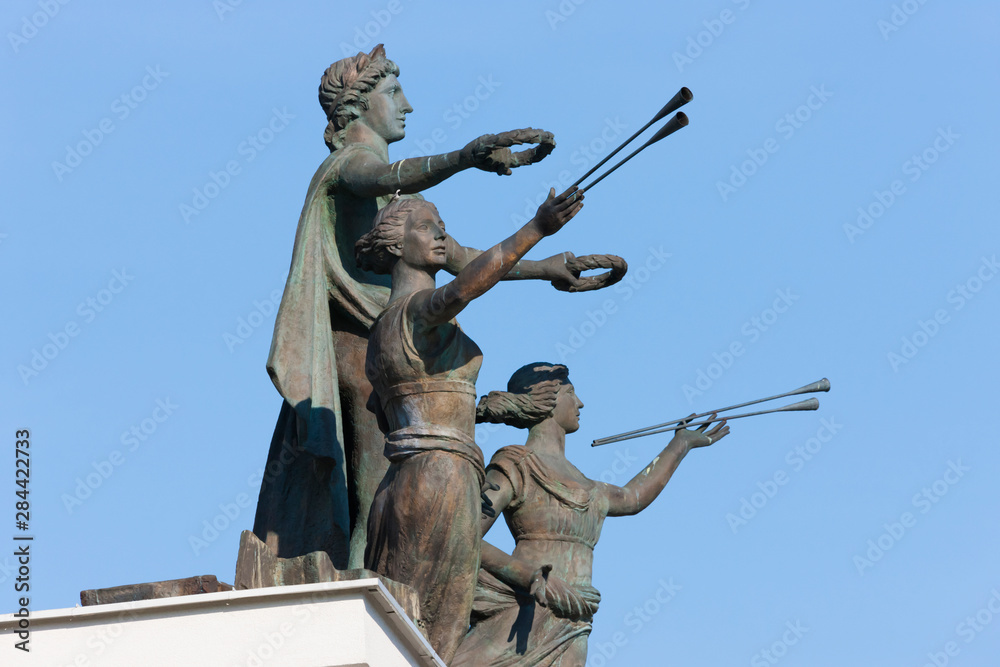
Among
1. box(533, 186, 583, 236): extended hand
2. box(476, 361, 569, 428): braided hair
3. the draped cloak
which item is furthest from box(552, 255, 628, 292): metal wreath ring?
box(533, 186, 583, 236): extended hand

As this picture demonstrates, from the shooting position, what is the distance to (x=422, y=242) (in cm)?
1255

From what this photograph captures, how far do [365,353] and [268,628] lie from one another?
301 cm

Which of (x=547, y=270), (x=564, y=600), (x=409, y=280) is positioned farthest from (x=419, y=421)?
(x=547, y=270)

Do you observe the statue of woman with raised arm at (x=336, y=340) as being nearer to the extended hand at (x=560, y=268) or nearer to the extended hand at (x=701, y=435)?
the extended hand at (x=560, y=268)

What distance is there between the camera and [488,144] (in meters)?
12.6

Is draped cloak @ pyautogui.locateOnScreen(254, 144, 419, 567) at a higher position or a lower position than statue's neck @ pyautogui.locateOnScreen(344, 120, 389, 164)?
lower

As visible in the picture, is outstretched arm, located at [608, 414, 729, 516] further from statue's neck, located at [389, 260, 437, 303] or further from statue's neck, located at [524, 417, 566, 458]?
statue's neck, located at [389, 260, 437, 303]

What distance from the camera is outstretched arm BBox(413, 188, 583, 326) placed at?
11.7 metres

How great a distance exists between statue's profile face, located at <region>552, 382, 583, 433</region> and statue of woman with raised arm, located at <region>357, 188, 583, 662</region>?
2.16 m

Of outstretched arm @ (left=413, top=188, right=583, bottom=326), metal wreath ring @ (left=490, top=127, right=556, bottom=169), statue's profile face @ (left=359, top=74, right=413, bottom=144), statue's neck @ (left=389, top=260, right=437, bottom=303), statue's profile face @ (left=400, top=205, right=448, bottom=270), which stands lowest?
outstretched arm @ (left=413, top=188, right=583, bottom=326)

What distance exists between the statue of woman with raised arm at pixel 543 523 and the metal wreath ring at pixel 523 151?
218 cm

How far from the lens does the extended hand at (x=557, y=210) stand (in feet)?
38.4

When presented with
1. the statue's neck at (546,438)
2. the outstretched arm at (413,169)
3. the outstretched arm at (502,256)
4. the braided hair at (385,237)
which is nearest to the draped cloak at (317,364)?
the outstretched arm at (413,169)

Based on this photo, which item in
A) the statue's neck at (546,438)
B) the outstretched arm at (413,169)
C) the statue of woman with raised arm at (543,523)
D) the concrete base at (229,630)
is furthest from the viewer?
the statue's neck at (546,438)
